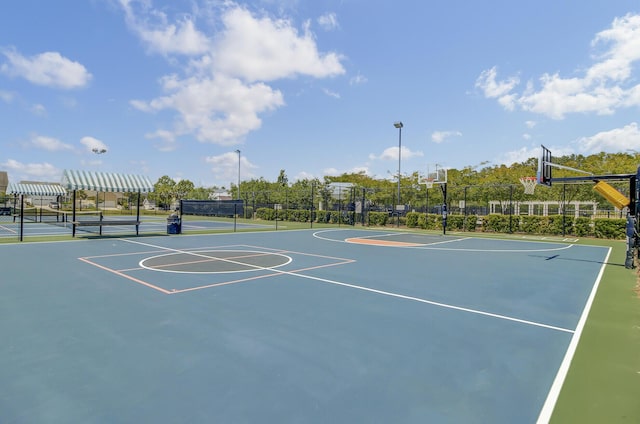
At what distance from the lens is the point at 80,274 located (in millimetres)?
8766

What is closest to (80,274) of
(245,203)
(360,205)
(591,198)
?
(360,205)

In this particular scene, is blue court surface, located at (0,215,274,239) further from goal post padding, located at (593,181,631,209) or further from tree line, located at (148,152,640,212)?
goal post padding, located at (593,181,631,209)

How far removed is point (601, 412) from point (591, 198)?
45.1 m

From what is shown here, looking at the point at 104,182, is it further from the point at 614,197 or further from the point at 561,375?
the point at 614,197

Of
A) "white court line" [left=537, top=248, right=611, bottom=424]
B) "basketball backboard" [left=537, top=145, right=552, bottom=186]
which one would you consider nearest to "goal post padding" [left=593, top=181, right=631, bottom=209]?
"basketball backboard" [left=537, top=145, right=552, bottom=186]

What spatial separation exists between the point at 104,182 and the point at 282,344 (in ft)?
56.7

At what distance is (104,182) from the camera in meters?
18.1

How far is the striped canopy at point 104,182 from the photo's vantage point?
16969 millimetres

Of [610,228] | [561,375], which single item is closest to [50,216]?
[561,375]

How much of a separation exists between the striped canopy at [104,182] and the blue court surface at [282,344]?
8478mm

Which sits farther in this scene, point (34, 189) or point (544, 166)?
point (34, 189)

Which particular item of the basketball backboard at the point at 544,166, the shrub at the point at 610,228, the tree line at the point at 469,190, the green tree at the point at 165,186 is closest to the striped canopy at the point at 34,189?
the tree line at the point at 469,190

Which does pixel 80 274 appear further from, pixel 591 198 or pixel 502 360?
pixel 591 198

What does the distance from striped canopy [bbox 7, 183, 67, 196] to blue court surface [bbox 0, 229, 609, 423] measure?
21.8 metres
